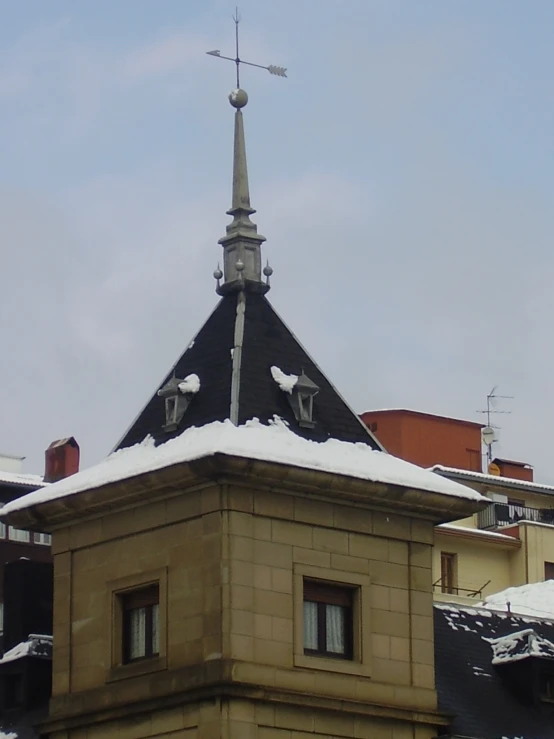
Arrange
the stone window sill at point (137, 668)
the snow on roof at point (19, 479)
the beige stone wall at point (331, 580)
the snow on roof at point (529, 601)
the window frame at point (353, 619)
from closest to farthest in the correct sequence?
the beige stone wall at point (331, 580), the stone window sill at point (137, 668), the window frame at point (353, 619), the snow on roof at point (529, 601), the snow on roof at point (19, 479)

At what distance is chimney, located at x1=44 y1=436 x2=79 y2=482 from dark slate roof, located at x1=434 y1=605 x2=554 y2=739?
1715 inches

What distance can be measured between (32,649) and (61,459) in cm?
4530

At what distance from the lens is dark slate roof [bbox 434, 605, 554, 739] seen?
53.1m

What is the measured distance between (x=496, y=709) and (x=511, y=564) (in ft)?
129

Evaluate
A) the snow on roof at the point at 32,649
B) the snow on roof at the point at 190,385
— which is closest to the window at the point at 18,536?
the snow on roof at the point at 32,649

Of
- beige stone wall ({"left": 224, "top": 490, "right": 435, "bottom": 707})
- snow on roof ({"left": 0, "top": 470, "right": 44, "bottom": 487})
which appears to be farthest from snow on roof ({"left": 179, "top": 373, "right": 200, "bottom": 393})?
snow on roof ({"left": 0, "top": 470, "right": 44, "bottom": 487})

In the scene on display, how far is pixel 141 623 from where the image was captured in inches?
2004

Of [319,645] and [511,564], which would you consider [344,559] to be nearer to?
[319,645]

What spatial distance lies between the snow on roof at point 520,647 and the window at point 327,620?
5650 mm

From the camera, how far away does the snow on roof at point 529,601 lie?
212 feet

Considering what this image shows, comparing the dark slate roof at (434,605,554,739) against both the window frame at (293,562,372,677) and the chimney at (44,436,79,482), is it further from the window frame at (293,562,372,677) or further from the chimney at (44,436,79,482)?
the chimney at (44,436,79,482)

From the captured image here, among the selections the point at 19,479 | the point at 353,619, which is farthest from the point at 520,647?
the point at 19,479

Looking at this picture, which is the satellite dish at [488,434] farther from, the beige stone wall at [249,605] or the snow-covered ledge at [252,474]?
the beige stone wall at [249,605]

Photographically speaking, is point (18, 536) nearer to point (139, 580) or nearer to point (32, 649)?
point (32, 649)
